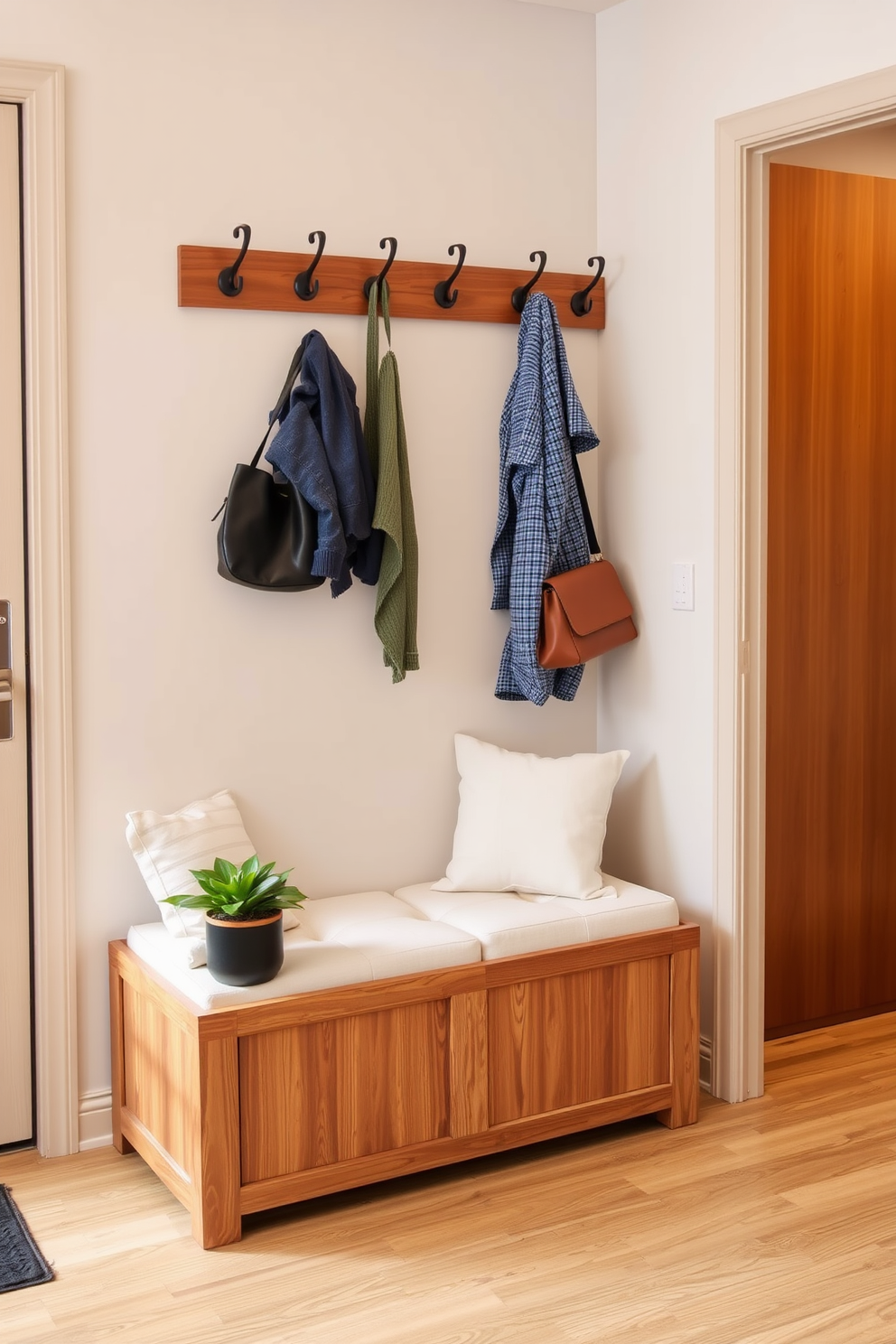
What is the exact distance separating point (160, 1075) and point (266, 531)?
3.51 feet

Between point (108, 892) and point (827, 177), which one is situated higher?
point (827, 177)

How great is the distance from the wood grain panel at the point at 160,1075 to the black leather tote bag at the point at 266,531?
2.81 ft

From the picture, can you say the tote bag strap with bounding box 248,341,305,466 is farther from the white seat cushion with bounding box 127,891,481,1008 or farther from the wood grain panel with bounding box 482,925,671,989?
the wood grain panel with bounding box 482,925,671,989

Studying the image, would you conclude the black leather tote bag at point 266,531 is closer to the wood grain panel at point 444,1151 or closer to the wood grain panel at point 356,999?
the wood grain panel at point 356,999

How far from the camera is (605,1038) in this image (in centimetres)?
262

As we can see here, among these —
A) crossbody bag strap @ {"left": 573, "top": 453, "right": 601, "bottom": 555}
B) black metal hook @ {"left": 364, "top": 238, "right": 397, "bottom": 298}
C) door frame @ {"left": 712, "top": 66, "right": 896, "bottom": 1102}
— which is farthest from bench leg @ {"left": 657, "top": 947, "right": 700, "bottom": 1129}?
black metal hook @ {"left": 364, "top": 238, "right": 397, "bottom": 298}

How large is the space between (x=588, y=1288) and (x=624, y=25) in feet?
8.67

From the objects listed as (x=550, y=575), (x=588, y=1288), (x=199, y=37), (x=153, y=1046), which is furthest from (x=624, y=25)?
(x=588, y=1288)

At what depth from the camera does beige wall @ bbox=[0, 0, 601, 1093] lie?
2.54 m

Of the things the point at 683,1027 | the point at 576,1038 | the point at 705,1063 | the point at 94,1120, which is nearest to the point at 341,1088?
the point at 576,1038

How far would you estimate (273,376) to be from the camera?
2695 millimetres

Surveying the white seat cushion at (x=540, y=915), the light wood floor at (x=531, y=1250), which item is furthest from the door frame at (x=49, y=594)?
the white seat cushion at (x=540, y=915)

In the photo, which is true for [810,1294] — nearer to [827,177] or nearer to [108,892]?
[108,892]

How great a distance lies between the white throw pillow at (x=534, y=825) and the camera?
2.74 meters
